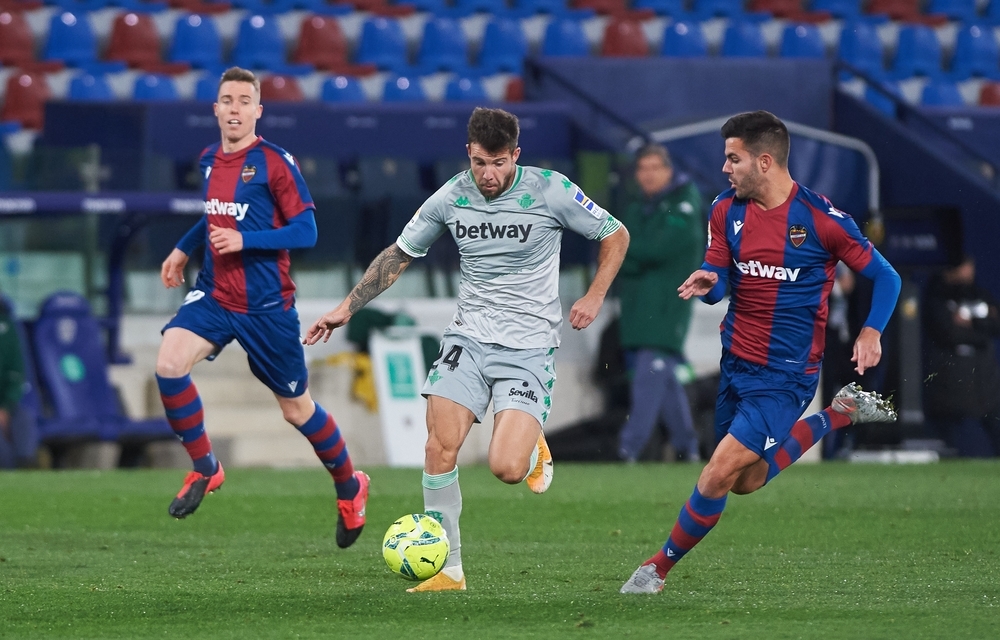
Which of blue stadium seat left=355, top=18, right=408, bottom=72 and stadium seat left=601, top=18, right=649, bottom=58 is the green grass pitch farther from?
stadium seat left=601, top=18, right=649, bottom=58

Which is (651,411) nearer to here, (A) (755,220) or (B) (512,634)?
(A) (755,220)

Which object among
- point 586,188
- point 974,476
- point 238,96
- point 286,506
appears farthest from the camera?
point 586,188

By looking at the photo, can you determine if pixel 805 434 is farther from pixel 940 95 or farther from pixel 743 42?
pixel 940 95

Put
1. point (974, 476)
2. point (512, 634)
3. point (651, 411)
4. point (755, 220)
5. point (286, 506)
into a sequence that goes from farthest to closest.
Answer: point (651, 411)
point (974, 476)
point (286, 506)
point (755, 220)
point (512, 634)

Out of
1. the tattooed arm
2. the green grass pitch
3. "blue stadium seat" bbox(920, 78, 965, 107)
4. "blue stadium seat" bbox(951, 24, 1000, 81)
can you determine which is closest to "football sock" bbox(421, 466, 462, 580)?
the green grass pitch

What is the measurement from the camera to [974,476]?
38.2ft

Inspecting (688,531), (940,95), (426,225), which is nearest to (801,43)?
(940,95)

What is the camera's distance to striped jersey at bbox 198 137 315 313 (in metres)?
7.62

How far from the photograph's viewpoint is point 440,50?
56.8 ft

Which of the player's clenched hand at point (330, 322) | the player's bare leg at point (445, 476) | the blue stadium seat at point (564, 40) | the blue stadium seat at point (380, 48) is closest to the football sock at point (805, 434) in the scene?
the player's bare leg at point (445, 476)

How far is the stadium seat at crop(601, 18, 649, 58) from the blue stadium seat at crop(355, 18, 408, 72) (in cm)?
230

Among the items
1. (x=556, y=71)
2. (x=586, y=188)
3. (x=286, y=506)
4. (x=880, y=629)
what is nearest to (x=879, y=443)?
(x=586, y=188)

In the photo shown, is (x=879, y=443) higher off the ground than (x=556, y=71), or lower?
lower

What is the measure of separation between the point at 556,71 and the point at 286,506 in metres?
7.46
